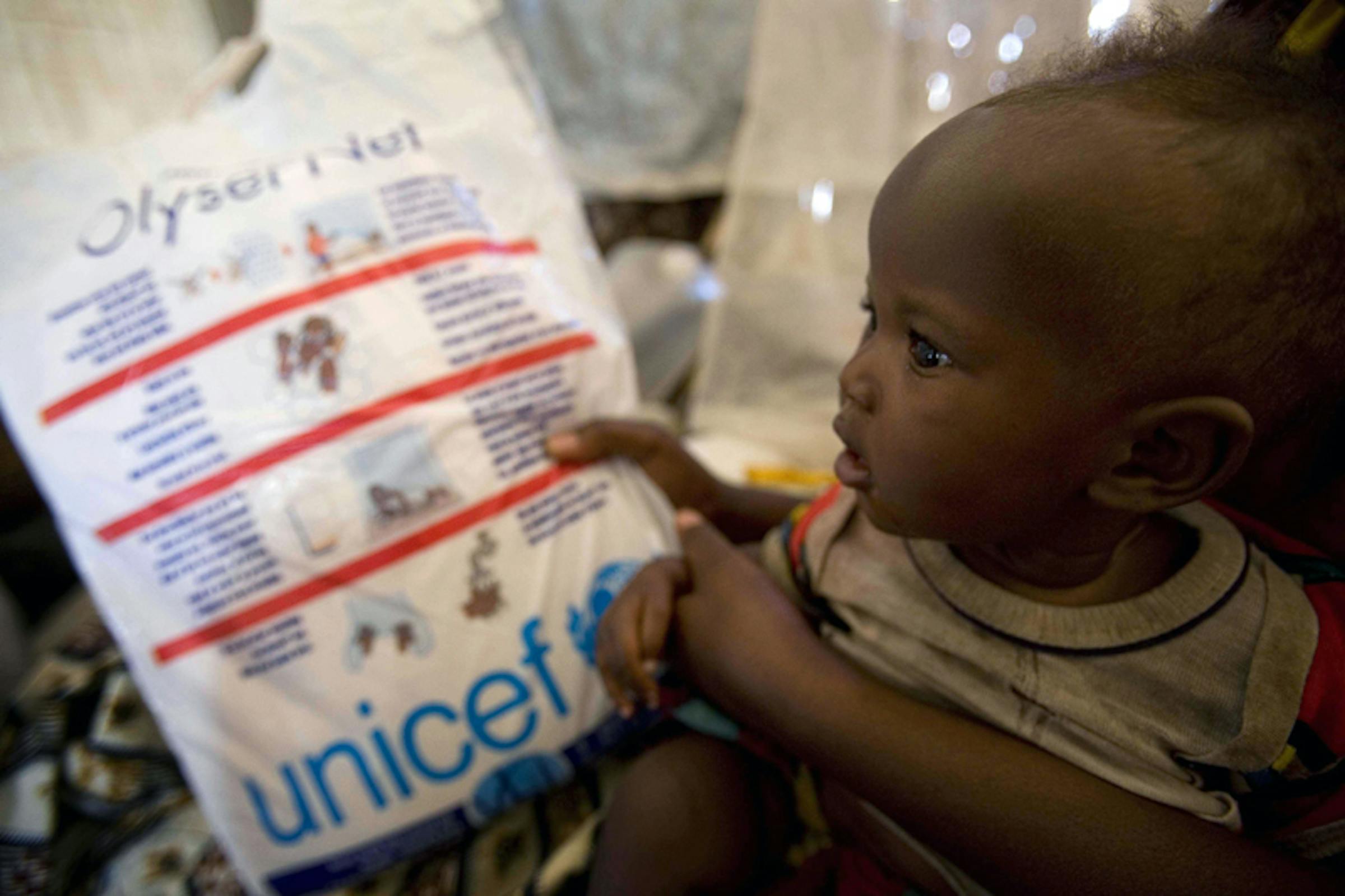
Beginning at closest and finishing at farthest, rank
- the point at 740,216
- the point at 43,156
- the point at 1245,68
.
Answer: the point at 1245,68, the point at 43,156, the point at 740,216

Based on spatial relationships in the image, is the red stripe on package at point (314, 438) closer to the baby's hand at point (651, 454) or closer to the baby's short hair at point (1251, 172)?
the baby's hand at point (651, 454)

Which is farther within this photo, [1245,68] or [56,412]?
[56,412]

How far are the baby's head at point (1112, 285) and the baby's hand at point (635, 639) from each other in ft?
0.54

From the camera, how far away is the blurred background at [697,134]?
74 centimetres

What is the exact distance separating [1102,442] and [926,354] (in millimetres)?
83

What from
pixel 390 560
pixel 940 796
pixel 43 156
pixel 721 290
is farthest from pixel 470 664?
pixel 721 290

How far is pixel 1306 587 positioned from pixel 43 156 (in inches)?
33.4

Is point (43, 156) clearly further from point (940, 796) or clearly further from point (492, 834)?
point (940, 796)

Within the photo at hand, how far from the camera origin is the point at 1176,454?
320 mm

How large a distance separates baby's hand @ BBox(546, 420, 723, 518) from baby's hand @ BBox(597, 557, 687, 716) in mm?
121

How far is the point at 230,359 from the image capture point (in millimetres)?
500

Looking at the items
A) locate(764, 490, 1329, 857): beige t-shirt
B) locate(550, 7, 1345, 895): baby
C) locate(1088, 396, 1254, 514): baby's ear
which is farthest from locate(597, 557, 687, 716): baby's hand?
locate(1088, 396, 1254, 514): baby's ear

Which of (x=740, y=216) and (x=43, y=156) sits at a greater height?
(x=43, y=156)

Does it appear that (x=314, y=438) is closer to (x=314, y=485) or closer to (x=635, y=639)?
(x=314, y=485)
